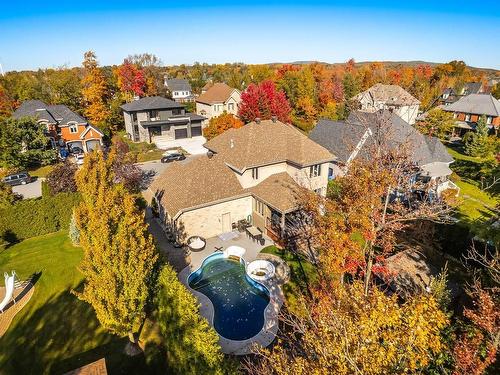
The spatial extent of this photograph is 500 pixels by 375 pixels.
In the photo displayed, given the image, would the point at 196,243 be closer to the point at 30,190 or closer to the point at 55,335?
the point at 55,335

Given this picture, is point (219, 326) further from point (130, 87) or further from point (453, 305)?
point (130, 87)

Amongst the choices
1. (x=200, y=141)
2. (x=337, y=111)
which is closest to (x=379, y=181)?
(x=200, y=141)

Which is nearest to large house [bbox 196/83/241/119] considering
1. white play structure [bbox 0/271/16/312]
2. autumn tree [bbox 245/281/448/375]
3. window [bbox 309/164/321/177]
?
window [bbox 309/164/321/177]

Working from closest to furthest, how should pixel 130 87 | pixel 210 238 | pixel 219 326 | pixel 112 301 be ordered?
pixel 112 301 < pixel 219 326 < pixel 210 238 < pixel 130 87

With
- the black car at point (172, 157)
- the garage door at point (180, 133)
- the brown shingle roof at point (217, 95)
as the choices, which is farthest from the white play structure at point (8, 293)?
the brown shingle roof at point (217, 95)

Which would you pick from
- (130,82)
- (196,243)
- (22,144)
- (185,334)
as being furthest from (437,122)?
(130,82)
